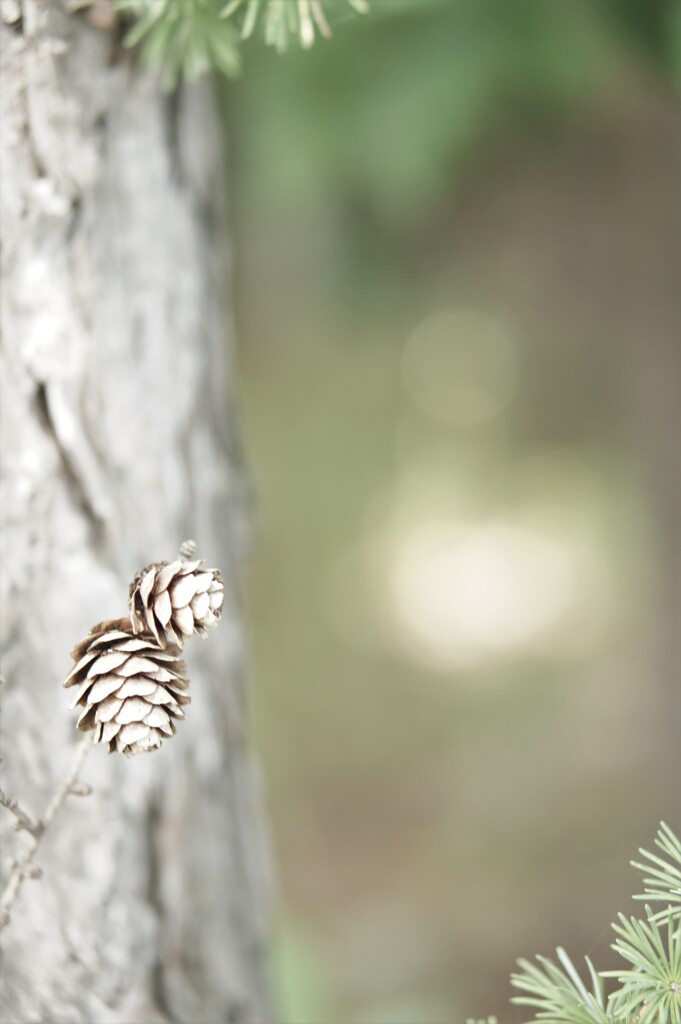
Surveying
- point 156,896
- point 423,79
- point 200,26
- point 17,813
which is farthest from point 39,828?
point 423,79

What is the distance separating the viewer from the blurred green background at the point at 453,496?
2.89 feet

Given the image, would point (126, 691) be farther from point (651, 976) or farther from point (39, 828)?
point (651, 976)

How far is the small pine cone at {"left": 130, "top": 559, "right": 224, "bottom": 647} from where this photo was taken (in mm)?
271

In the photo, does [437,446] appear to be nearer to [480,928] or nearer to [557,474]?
[557,474]

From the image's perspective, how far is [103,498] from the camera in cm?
45

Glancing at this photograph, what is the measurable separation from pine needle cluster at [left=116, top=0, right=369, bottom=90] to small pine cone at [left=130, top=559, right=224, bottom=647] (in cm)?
24

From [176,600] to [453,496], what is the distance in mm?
1012

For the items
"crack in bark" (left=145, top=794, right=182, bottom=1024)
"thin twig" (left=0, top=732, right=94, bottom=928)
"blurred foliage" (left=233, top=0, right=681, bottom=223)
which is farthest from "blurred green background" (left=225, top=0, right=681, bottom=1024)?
"thin twig" (left=0, top=732, right=94, bottom=928)

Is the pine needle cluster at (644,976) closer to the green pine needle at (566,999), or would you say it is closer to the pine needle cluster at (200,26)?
the green pine needle at (566,999)

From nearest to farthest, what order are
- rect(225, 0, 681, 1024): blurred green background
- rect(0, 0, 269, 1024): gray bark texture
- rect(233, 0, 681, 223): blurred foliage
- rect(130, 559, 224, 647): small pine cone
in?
1. rect(130, 559, 224, 647): small pine cone
2. rect(0, 0, 269, 1024): gray bark texture
3. rect(233, 0, 681, 223): blurred foliage
4. rect(225, 0, 681, 1024): blurred green background

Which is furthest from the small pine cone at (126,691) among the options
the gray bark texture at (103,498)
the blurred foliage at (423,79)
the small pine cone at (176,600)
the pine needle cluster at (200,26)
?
the blurred foliage at (423,79)

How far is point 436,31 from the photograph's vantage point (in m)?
0.79

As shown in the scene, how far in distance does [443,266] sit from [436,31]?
335mm

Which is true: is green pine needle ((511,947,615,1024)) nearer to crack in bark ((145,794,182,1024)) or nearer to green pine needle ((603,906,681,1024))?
green pine needle ((603,906,681,1024))
